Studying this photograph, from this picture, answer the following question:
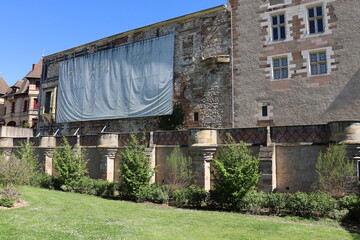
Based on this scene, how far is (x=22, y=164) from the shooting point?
525 inches

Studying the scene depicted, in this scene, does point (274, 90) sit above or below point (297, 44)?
below

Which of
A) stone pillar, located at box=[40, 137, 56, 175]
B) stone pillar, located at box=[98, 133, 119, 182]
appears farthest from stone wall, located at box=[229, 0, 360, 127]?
stone pillar, located at box=[40, 137, 56, 175]

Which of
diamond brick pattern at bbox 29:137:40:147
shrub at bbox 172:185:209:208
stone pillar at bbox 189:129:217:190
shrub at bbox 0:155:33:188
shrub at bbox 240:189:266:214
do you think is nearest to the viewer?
shrub at bbox 240:189:266:214

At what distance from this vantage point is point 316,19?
18047mm

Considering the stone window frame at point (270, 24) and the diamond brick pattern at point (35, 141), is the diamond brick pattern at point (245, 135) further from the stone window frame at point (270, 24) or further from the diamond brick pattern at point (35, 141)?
the diamond brick pattern at point (35, 141)

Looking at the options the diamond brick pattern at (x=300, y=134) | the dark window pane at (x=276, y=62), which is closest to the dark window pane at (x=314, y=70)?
the dark window pane at (x=276, y=62)

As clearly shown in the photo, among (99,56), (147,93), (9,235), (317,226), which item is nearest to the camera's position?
(9,235)

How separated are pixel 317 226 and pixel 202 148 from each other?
6.22m

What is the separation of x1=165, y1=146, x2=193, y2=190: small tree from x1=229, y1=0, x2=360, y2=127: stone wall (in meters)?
6.08

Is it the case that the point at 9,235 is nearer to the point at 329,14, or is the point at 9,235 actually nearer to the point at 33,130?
the point at 329,14

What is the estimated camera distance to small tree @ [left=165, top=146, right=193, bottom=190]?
14.5 m

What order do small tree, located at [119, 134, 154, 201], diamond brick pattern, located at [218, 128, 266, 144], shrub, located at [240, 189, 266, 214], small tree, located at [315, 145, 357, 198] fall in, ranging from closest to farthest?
1. small tree, located at [315, 145, 357, 198]
2. shrub, located at [240, 189, 266, 214]
3. diamond brick pattern, located at [218, 128, 266, 144]
4. small tree, located at [119, 134, 154, 201]

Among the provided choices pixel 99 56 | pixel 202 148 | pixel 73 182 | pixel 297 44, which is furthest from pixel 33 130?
pixel 297 44

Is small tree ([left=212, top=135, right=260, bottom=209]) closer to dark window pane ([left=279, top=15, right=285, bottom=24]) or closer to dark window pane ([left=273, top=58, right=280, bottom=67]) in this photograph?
dark window pane ([left=273, top=58, right=280, bottom=67])
